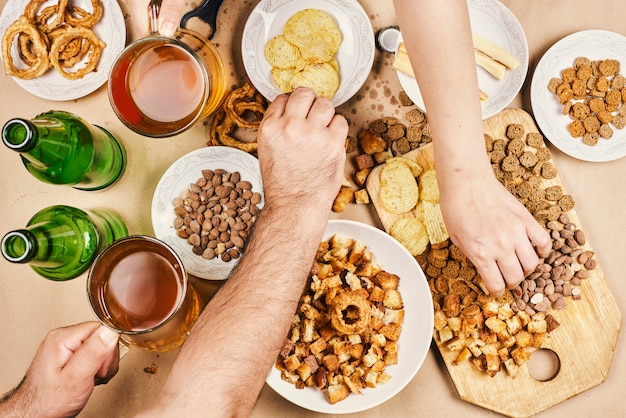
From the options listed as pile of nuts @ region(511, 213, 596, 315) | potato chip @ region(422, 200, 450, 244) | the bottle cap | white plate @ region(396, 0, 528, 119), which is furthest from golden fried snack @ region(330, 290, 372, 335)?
the bottle cap

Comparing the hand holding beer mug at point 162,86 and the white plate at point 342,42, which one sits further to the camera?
the white plate at point 342,42

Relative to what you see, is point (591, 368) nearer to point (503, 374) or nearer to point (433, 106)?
point (503, 374)

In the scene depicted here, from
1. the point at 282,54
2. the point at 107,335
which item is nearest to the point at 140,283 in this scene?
the point at 107,335

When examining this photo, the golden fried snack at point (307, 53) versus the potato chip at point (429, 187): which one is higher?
the golden fried snack at point (307, 53)

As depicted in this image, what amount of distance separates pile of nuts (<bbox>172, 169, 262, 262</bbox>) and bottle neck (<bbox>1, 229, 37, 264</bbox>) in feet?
1.09

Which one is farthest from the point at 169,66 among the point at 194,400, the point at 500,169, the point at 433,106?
the point at 500,169

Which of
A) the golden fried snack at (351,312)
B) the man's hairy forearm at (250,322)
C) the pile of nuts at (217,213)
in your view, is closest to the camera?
the man's hairy forearm at (250,322)

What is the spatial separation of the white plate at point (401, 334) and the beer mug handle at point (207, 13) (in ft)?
1.89

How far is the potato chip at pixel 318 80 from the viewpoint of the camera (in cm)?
123

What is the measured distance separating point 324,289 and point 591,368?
67cm

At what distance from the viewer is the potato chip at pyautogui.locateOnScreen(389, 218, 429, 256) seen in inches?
Result: 50.3

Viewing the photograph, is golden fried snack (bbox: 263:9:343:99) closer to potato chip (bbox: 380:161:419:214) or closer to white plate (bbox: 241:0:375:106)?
white plate (bbox: 241:0:375:106)

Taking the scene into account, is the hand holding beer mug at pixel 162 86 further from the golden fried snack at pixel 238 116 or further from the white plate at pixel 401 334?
the white plate at pixel 401 334

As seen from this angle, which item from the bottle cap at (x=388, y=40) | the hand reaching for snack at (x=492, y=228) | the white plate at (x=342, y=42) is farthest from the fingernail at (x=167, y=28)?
the hand reaching for snack at (x=492, y=228)
